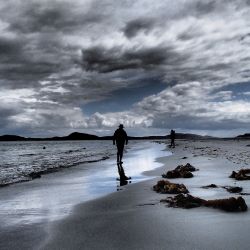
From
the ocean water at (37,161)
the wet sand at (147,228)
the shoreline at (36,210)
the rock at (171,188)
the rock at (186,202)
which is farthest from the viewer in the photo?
the ocean water at (37,161)

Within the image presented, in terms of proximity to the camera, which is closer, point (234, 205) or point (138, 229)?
point (138, 229)

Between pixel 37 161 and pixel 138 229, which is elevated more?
pixel 138 229

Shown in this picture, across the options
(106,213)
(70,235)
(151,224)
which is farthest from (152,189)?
(70,235)

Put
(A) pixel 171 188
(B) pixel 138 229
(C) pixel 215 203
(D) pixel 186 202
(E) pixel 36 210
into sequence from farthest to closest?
(A) pixel 171 188 → (E) pixel 36 210 → (D) pixel 186 202 → (C) pixel 215 203 → (B) pixel 138 229

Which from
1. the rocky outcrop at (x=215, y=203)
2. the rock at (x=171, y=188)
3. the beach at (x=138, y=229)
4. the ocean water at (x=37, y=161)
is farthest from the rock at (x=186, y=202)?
the ocean water at (x=37, y=161)

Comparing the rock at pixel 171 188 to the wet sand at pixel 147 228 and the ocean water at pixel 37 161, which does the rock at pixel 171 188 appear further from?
the ocean water at pixel 37 161

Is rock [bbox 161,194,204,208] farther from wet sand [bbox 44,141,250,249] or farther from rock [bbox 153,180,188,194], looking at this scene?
rock [bbox 153,180,188,194]

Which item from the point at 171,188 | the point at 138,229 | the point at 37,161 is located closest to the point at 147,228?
the point at 138,229

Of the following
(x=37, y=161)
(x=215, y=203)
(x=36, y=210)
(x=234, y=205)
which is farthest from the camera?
(x=37, y=161)

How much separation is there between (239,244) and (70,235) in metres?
2.62

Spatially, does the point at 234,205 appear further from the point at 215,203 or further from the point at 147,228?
the point at 147,228

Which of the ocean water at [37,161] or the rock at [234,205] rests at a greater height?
the rock at [234,205]

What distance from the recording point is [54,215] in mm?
7230

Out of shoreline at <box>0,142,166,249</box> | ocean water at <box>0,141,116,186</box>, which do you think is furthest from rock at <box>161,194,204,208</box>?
ocean water at <box>0,141,116,186</box>
